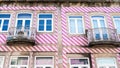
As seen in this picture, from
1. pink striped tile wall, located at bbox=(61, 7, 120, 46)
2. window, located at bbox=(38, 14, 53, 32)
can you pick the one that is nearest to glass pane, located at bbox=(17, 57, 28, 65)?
window, located at bbox=(38, 14, 53, 32)

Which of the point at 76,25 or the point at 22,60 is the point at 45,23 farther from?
the point at 22,60

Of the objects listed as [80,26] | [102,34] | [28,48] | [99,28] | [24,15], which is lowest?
[28,48]

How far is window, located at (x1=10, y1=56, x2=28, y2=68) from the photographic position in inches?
536

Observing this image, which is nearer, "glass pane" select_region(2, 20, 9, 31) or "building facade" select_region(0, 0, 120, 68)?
"building facade" select_region(0, 0, 120, 68)

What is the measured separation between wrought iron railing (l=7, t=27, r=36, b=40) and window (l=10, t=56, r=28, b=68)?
1.37 metres

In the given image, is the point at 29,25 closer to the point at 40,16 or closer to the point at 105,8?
the point at 40,16

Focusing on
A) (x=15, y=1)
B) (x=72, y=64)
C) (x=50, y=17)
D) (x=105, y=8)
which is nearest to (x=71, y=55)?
(x=72, y=64)

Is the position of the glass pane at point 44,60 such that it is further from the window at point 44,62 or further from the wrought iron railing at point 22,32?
the wrought iron railing at point 22,32

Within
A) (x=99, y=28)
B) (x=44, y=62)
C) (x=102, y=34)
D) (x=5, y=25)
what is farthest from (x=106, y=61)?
(x=5, y=25)

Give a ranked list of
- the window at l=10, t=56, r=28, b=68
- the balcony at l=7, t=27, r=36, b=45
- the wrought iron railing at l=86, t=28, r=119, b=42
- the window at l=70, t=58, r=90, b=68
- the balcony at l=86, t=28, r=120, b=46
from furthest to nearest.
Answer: the wrought iron railing at l=86, t=28, r=119, b=42 → the balcony at l=86, t=28, r=120, b=46 → the balcony at l=7, t=27, r=36, b=45 → the window at l=70, t=58, r=90, b=68 → the window at l=10, t=56, r=28, b=68

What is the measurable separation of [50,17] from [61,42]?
2.36m

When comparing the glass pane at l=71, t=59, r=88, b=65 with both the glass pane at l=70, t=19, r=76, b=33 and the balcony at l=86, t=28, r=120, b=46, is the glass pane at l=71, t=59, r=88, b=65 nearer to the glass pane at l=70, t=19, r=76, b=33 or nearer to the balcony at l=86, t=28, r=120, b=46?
the balcony at l=86, t=28, r=120, b=46

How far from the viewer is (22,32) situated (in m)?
14.4

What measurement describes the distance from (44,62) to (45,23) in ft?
10.2
